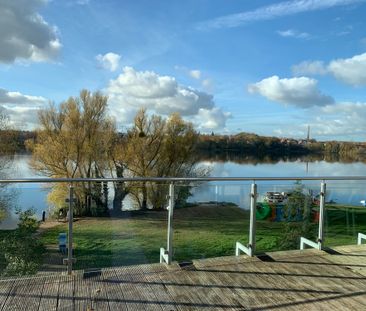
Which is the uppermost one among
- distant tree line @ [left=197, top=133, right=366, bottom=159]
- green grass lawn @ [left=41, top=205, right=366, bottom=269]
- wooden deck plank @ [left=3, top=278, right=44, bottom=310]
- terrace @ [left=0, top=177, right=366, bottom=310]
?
distant tree line @ [left=197, top=133, right=366, bottom=159]

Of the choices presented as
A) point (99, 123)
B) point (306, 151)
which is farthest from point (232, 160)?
point (99, 123)

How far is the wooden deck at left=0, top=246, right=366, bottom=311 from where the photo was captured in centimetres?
323

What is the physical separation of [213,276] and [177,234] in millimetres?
726

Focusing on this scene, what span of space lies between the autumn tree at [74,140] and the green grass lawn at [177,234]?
22133mm

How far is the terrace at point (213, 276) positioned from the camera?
328 cm

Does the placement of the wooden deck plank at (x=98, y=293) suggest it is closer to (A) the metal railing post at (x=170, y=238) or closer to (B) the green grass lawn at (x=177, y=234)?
(B) the green grass lawn at (x=177, y=234)

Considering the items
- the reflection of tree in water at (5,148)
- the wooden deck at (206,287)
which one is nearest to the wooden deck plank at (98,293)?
the wooden deck at (206,287)

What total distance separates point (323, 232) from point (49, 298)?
332 centimetres

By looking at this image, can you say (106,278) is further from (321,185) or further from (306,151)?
(306,151)

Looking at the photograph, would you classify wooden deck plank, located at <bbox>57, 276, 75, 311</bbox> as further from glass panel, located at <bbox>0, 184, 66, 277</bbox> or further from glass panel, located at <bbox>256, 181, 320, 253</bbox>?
glass panel, located at <bbox>256, 181, 320, 253</bbox>

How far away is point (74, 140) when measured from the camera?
26.5m

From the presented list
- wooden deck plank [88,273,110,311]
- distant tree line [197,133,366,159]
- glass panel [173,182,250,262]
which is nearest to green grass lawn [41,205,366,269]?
glass panel [173,182,250,262]

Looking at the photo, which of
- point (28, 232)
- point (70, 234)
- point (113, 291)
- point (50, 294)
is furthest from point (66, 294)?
point (28, 232)

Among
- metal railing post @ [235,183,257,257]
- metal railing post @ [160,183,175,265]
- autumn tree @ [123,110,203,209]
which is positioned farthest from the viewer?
autumn tree @ [123,110,203,209]
